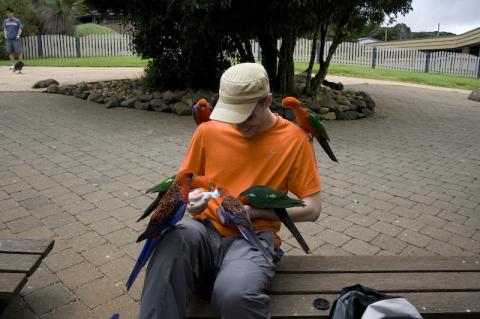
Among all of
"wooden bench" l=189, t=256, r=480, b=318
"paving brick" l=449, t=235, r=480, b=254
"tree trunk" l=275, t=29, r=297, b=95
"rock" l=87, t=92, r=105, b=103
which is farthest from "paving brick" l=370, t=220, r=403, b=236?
"rock" l=87, t=92, r=105, b=103

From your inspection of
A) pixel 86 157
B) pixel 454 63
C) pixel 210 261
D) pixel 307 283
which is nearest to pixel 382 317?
pixel 307 283

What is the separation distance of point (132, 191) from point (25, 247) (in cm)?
227

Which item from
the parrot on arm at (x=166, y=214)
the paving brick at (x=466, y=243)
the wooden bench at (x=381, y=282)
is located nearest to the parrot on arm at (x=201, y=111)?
the parrot on arm at (x=166, y=214)

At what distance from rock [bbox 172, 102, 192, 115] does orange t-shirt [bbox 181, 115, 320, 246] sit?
693cm

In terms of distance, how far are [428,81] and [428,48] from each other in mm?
15899

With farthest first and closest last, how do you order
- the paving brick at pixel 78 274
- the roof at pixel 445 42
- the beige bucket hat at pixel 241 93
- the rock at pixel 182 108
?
the roof at pixel 445 42
the rock at pixel 182 108
the paving brick at pixel 78 274
the beige bucket hat at pixel 241 93

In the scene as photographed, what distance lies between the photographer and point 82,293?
3.13 meters

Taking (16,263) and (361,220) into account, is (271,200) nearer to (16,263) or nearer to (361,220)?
(16,263)

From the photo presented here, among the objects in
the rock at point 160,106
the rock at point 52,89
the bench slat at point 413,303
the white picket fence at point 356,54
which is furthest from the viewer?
the white picket fence at point 356,54

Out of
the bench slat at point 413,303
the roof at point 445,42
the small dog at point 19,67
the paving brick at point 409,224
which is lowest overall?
the paving brick at point 409,224

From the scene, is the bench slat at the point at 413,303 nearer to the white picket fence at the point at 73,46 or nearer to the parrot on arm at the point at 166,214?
the parrot on arm at the point at 166,214

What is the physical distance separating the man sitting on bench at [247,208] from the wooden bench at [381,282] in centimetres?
12

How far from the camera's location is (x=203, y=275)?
2.40 meters

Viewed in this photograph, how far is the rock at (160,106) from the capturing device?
9.76m
